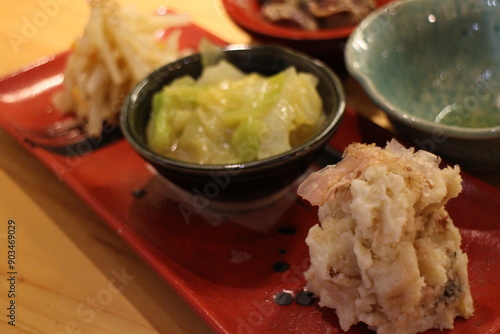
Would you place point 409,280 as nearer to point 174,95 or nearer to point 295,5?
point 174,95

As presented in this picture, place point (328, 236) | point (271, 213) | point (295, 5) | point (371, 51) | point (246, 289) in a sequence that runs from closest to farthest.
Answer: point (328, 236) → point (246, 289) → point (271, 213) → point (371, 51) → point (295, 5)

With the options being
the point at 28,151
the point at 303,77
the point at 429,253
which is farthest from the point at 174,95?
the point at 429,253

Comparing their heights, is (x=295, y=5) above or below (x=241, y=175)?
below

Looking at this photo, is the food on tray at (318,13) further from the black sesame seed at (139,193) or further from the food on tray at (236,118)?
the black sesame seed at (139,193)

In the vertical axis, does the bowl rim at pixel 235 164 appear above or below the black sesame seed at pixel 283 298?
above
